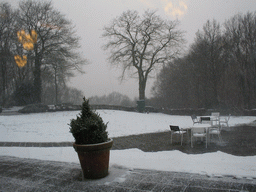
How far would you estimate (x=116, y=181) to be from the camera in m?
3.50

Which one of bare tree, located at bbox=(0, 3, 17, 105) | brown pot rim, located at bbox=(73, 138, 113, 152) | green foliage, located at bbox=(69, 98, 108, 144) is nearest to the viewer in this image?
brown pot rim, located at bbox=(73, 138, 113, 152)

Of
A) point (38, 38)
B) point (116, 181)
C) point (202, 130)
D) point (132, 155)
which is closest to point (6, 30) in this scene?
point (38, 38)

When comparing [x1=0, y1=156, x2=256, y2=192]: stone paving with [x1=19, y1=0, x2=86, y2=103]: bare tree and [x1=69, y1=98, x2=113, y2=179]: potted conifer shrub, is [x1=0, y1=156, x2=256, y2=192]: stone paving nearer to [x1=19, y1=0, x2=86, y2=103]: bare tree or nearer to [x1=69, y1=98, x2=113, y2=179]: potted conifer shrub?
[x1=69, y1=98, x2=113, y2=179]: potted conifer shrub

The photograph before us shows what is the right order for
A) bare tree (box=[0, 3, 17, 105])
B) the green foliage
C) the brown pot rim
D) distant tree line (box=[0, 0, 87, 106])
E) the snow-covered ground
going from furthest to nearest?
bare tree (box=[0, 3, 17, 105]), distant tree line (box=[0, 0, 87, 106]), the snow-covered ground, the green foliage, the brown pot rim

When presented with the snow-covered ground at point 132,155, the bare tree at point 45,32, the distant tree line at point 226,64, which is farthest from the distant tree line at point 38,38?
the distant tree line at point 226,64

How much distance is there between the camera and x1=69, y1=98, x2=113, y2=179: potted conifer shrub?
144 inches

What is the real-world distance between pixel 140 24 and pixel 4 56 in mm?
16010

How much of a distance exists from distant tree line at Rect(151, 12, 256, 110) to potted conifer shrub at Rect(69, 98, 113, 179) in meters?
20.2

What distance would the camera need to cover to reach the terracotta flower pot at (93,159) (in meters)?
3.64

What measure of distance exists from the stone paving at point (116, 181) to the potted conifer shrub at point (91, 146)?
170 millimetres

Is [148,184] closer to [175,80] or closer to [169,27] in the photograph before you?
[169,27]

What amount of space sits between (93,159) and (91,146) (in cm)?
24

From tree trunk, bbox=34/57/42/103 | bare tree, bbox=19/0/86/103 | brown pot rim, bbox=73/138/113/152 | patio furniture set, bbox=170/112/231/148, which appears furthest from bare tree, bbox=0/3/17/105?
brown pot rim, bbox=73/138/113/152

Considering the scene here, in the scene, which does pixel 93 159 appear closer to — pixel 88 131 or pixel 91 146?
pixel 91 146
